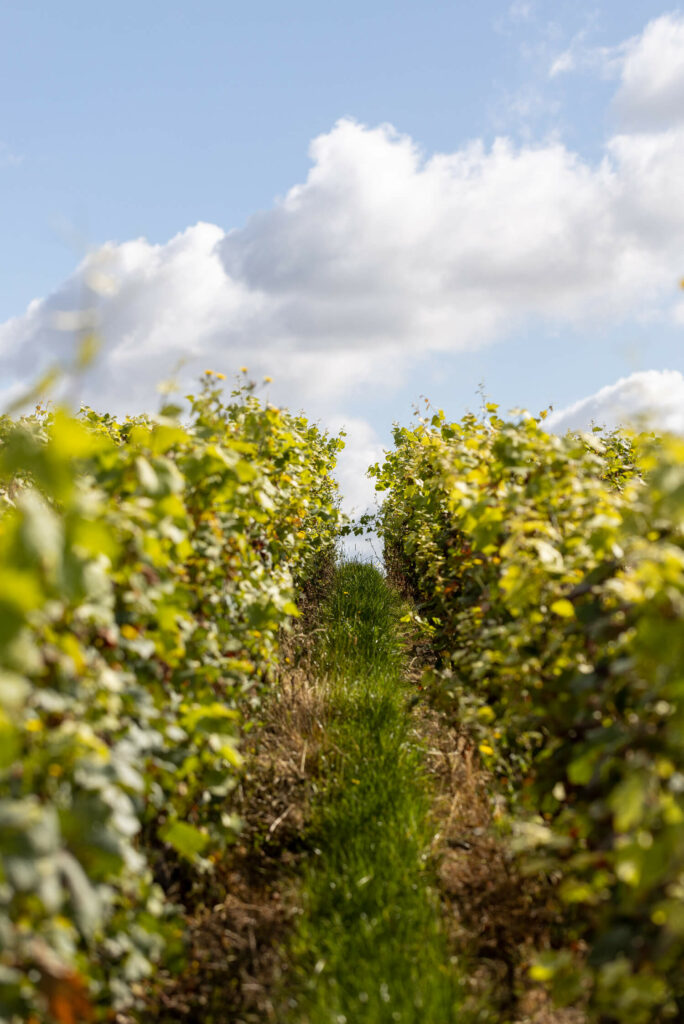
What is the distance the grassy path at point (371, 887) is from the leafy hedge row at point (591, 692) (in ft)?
1.27

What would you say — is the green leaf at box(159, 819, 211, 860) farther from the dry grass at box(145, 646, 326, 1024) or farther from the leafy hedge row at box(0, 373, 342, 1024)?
the dry grass at box(145, 646, 326, 1024)

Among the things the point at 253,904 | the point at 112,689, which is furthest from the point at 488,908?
the point at 112,689

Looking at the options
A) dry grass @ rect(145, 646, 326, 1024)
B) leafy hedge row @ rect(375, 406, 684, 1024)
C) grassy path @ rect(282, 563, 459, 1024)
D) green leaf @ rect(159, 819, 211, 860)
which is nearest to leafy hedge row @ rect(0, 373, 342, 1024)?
green leaf @ rect(159, 819, 211, 860)

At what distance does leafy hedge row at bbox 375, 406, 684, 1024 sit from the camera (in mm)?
1621

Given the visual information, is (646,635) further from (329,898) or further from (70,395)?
(329,898)

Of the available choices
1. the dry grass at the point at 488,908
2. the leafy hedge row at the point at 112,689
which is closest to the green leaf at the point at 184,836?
the leafy hedge row at the point at 112,689

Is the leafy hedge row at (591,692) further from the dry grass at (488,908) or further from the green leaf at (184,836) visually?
the green leaf at (184,836)

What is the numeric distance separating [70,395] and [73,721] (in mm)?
726

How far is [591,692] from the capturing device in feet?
6.95

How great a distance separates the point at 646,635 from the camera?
1.59 meters

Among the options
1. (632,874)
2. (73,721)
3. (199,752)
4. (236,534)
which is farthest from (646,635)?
(236,534)

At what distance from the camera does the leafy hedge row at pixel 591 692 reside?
162 cm

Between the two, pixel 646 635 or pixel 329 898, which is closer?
pixel 646 635

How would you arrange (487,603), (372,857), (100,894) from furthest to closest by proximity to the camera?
(487,603)
(372,857)
(100,894)
